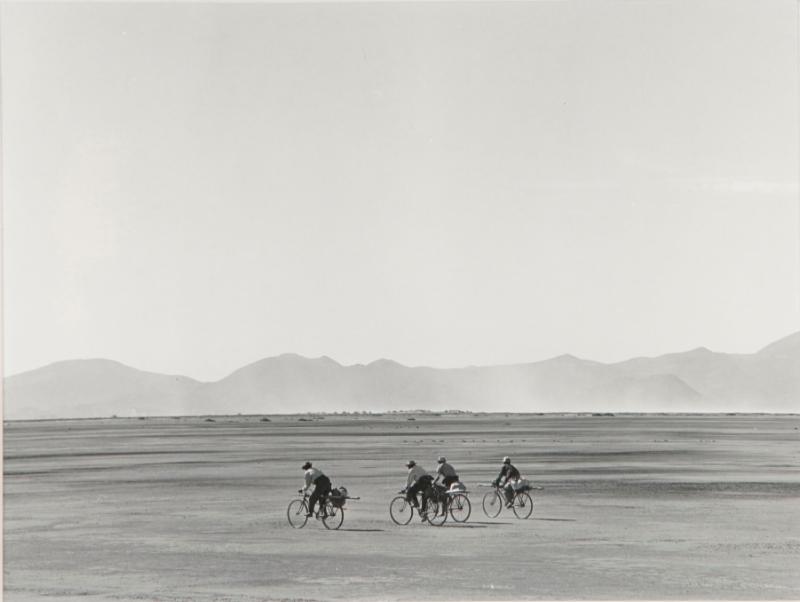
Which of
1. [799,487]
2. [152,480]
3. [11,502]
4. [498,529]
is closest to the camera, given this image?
[498,529]

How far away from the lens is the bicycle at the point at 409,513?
28703mm

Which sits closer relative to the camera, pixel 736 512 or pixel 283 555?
pixel 283 555

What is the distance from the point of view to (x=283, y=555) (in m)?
23.6

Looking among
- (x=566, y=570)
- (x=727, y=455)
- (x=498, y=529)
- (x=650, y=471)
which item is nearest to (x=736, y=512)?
(x=498, y=529)

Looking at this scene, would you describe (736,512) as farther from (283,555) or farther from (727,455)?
(727,455)

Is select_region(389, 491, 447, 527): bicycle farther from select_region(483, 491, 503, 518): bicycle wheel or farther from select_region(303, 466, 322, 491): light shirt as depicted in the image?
select_region(303, 466, 322, 491): light shirt

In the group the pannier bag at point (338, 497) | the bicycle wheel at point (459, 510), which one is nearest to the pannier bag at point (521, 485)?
the bicycle wheel at point (459, 510)

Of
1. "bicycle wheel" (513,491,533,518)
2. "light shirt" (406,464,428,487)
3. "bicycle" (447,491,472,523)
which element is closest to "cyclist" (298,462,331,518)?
"light shirt" (406,464,428,487)

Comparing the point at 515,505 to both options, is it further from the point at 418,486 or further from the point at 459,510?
the point at 418,486

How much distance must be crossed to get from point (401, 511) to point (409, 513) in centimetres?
101

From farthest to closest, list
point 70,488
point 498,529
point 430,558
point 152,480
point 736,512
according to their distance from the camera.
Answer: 1. point 152,480
2. point 70,488
3. point 736,512
4. point 498,529
5. point 430,558

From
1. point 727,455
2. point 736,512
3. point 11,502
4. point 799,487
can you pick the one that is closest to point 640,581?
point 736,512

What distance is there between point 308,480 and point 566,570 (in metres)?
8.30

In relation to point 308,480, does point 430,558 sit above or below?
below
